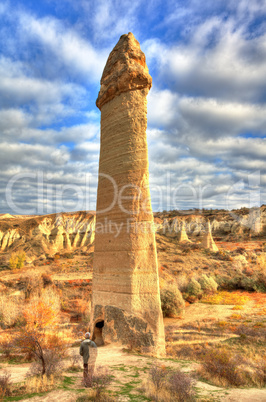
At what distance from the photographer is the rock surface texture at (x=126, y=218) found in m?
6.70

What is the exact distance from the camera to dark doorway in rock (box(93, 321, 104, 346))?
7.34 meters

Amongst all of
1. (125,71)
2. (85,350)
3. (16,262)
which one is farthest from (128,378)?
(16,262)

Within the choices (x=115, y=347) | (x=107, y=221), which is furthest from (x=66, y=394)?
(x=107, y=221)

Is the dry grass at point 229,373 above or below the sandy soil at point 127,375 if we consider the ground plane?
below

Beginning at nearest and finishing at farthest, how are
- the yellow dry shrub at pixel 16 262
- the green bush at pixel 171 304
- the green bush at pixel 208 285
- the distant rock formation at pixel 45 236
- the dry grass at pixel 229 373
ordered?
the dry grass at pixel 229 373, the green bush at pixel 171 304, the green bush at pixel 208 285, the yellow dry shrub at pixel 16 262, the distant rock formation at pixel 45 236

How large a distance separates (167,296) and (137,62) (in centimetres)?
1098

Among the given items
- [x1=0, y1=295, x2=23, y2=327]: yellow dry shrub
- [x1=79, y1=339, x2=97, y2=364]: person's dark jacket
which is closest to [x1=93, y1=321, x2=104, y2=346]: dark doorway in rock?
[x1=79, y1=339, x2=97, y2=364]: person's dark jacket

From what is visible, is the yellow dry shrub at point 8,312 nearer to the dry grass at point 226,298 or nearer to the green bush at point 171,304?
the green bush at point 171,304

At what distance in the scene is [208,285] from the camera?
707 inches

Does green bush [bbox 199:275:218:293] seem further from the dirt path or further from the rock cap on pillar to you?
the rock cap on pillar

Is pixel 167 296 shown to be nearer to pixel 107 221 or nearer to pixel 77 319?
pixel 77 319

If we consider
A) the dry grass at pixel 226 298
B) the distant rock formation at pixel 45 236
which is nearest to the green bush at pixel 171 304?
the dry grass at pixel 226 298

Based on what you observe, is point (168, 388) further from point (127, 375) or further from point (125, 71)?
point (125, 71)

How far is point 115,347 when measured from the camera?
660cm
